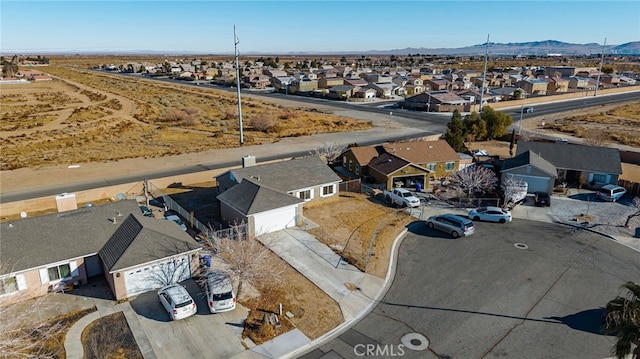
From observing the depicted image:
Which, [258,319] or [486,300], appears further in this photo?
[486,300]

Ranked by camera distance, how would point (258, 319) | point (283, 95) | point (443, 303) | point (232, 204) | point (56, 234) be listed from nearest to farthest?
point (258, 319) → point (443, 303) → point (56, 234) → point (232, 204) → point (283, 95)

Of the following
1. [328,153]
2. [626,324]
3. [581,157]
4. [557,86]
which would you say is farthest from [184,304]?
[557,86]

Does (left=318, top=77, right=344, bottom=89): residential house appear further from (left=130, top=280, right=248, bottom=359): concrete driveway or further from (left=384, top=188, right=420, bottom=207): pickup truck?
(left=130, top=280, right=248, bottom=359): concrete driveway

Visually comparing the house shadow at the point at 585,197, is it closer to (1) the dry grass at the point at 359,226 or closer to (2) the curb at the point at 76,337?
(1) the dry grass at the point at 359,226

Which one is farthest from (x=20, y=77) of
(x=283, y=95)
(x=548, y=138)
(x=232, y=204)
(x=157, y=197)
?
(x=548, y=138)

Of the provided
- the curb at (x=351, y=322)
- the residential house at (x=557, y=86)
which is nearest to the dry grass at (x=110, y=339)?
the curb at (x=351, y=322)

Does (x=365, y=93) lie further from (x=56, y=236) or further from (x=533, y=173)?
(x=56, y=236)

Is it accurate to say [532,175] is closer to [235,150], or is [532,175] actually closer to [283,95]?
[235,150]
